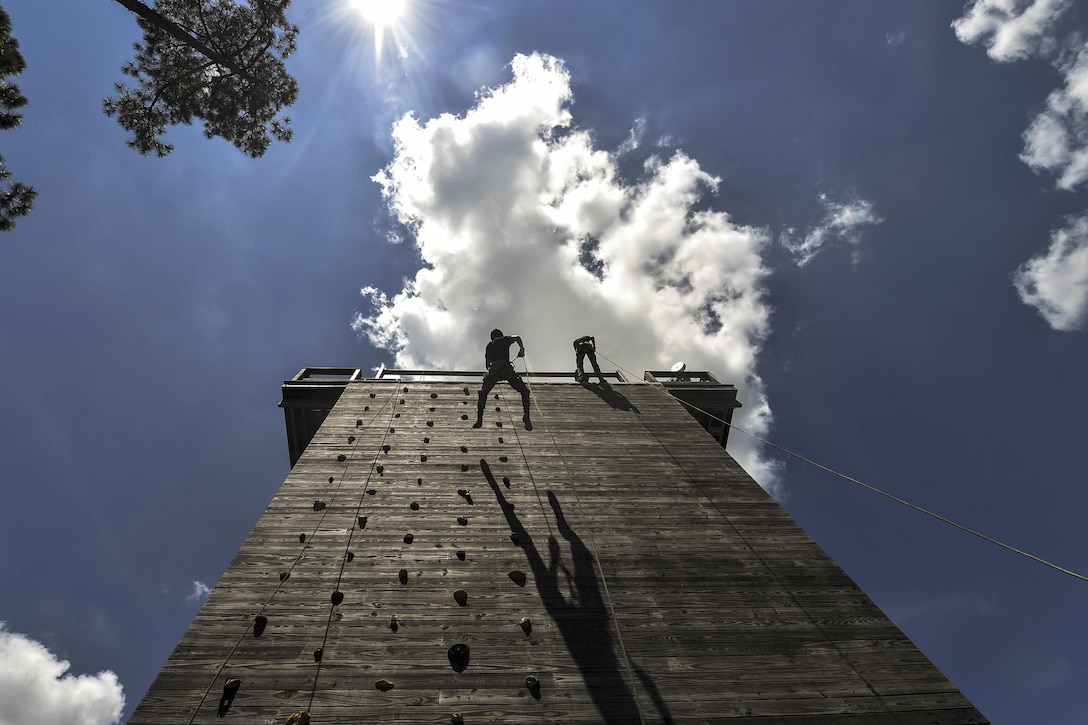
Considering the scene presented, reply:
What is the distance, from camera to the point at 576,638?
4.54 metres

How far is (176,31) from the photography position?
891 cm

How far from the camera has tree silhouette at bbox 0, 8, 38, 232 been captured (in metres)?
6.51

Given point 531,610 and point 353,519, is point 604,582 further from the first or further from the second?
point 353,519

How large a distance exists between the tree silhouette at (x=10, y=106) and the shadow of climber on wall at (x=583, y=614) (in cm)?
887

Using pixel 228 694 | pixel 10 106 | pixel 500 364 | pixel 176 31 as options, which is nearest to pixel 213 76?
pixel 176 31

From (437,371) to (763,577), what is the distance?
7635 millimetres

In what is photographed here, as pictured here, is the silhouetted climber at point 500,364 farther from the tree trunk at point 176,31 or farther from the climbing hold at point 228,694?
the tree trunk at point 176,31

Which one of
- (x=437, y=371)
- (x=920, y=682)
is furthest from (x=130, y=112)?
(x=920, y=682)

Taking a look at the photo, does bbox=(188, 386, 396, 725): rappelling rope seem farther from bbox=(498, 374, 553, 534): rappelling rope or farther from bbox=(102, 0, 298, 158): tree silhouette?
bbox=(102, 0, 298, 158): tree silhouette

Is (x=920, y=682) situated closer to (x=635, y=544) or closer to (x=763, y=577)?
(x=763, y=577)

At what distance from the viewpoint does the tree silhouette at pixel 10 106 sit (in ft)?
21.4

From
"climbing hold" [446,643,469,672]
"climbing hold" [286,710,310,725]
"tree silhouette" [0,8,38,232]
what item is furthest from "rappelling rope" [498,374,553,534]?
"tree silhouette" [0,8,38,232]

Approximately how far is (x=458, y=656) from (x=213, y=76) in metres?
13.2

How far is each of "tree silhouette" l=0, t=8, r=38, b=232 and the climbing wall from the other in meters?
5.85
